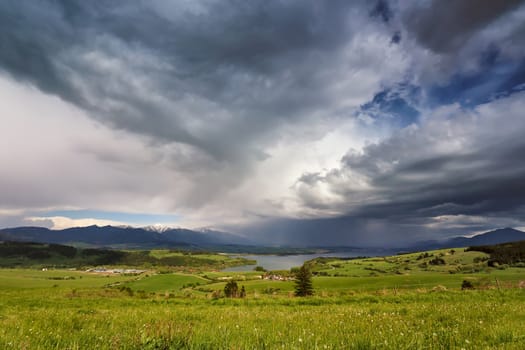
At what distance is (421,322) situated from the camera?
8227 mm

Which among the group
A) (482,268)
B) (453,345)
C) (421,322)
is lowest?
(482,268)

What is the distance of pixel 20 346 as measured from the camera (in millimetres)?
4309

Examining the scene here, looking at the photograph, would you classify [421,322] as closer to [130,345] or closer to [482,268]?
[130,345]

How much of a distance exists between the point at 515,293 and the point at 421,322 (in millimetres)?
19577

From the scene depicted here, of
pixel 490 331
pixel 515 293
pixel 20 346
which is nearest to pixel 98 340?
pixel 20 346

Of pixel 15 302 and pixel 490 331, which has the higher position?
pixel 490 331

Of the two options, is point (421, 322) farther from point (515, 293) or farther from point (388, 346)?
point (515, 293)

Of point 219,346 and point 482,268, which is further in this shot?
point 482,268

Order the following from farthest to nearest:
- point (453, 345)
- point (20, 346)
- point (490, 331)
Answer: point (490, 331)
point (453, 345)
point (20, 346)

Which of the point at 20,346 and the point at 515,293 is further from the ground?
the point at 20,346

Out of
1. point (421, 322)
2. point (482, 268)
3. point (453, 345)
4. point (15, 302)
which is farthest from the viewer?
point (482, 268)

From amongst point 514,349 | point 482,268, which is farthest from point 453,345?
point 482,268

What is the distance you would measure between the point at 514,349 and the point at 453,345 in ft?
2.77

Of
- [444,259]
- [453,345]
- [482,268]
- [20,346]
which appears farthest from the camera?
[444,259]
